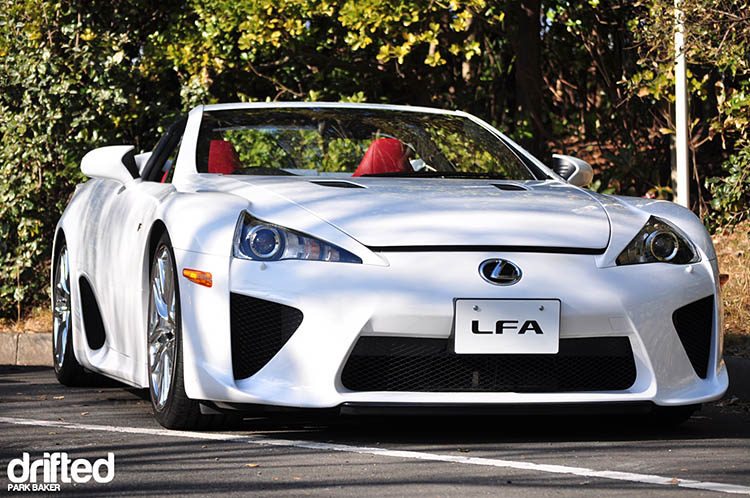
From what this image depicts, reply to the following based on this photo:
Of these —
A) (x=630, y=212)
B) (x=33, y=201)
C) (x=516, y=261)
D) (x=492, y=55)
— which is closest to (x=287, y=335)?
(x=516, y=261)

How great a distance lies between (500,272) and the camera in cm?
446

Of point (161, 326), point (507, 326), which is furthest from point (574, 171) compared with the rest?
point (161, 326)

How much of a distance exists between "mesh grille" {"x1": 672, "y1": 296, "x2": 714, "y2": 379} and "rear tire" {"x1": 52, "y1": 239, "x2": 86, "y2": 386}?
10.8 ft

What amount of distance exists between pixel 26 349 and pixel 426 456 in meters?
4.91

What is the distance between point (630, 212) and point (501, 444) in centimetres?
108

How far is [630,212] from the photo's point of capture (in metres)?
4.98

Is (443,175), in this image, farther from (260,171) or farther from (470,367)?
(470,367)

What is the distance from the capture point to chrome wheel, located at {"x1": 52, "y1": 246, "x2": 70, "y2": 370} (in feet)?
22.4

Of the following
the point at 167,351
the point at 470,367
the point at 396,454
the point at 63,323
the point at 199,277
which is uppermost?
the point at 199,277

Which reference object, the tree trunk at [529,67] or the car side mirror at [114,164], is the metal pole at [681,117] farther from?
the car side mirror at [114,164]

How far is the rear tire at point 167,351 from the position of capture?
4707 millimetres

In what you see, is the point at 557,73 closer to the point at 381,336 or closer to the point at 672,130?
the point at 672,130

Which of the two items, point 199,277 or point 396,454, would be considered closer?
point 396,454

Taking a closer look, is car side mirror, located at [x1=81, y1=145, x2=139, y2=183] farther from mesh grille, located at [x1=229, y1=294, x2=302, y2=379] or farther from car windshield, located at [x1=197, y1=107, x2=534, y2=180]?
mesh grille, located at [x1=229, y1=294, x2=302, y2=379]
